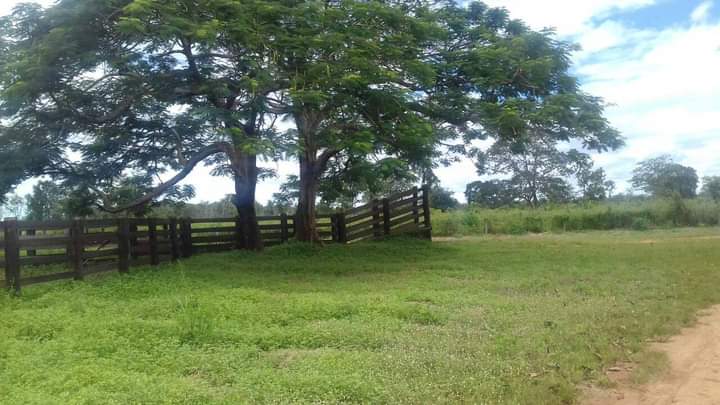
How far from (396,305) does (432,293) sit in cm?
139

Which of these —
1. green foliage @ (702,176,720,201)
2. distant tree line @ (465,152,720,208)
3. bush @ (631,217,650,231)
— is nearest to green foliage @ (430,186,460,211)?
distant tree line @ (465,152,720,208)

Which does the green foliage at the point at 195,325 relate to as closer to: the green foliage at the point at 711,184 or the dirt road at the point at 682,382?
the dirt road at the point at 682,382

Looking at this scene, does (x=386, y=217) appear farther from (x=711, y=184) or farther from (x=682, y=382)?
(x=711, y=184)

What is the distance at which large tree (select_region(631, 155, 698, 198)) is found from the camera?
49.0 meters

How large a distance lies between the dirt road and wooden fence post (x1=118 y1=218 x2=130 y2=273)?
30.4 feet

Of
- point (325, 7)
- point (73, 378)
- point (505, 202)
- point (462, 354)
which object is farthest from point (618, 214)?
point (73, 378)

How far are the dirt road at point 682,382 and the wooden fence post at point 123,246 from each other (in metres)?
9.28

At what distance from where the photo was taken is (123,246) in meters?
11.2

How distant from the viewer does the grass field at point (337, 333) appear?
4.39 m

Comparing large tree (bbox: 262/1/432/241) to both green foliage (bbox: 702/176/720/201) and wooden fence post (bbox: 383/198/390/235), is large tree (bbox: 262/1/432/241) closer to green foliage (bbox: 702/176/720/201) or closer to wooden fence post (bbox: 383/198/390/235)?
wooden fence post (bbox: 383/198/390/235)

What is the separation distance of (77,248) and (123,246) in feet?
4.04

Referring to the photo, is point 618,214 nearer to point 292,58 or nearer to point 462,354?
point 292,58

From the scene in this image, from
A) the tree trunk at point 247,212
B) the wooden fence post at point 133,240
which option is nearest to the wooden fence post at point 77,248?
the wooden fence post at point 133,240

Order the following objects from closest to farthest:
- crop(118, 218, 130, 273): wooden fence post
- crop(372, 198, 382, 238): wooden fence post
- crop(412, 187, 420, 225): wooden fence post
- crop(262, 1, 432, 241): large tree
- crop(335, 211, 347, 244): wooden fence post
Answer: crop(118, 218, 130, 273): wooden fence post < crop(262, 1, 432, 241): large tree < crop(335, 211, 347, 244): wooden fence post < crop(372, 198, 382, 238): wooden fence post < crop(412, 187, 420, 225): wooden fence post
